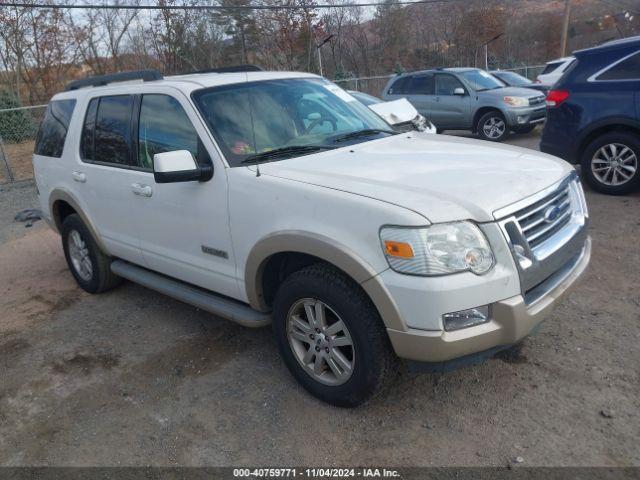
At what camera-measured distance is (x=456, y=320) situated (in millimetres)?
2602

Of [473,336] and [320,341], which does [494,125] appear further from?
[473,336]

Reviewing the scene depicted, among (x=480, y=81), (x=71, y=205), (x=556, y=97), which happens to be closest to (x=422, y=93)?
(x=480, y=81)

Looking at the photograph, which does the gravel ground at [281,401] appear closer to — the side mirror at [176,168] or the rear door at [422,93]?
the side mirror at [176,168]

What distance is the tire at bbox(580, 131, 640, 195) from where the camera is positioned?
6.54 m

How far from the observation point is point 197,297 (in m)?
3.85

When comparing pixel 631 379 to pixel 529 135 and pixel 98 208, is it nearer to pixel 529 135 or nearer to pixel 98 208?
pixel 98 208

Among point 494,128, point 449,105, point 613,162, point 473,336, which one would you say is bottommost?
point 473,336

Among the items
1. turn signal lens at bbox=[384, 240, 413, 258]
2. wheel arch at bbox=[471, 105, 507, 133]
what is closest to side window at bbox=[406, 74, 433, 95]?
wheel arch at bbox=[471, 105, 507, 133]

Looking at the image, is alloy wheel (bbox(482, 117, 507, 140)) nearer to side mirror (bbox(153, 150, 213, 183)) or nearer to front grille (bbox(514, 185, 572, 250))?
front grille (bbox(514, 185, 572, 250))

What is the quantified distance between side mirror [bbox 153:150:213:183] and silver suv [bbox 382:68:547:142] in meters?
10.1

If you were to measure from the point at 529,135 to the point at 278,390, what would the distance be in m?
11.7

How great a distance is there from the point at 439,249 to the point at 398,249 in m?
0.19

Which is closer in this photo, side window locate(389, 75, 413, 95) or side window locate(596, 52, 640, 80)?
side window locate(596, 52, 640, 80)

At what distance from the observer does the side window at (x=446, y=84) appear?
41.9 feet
